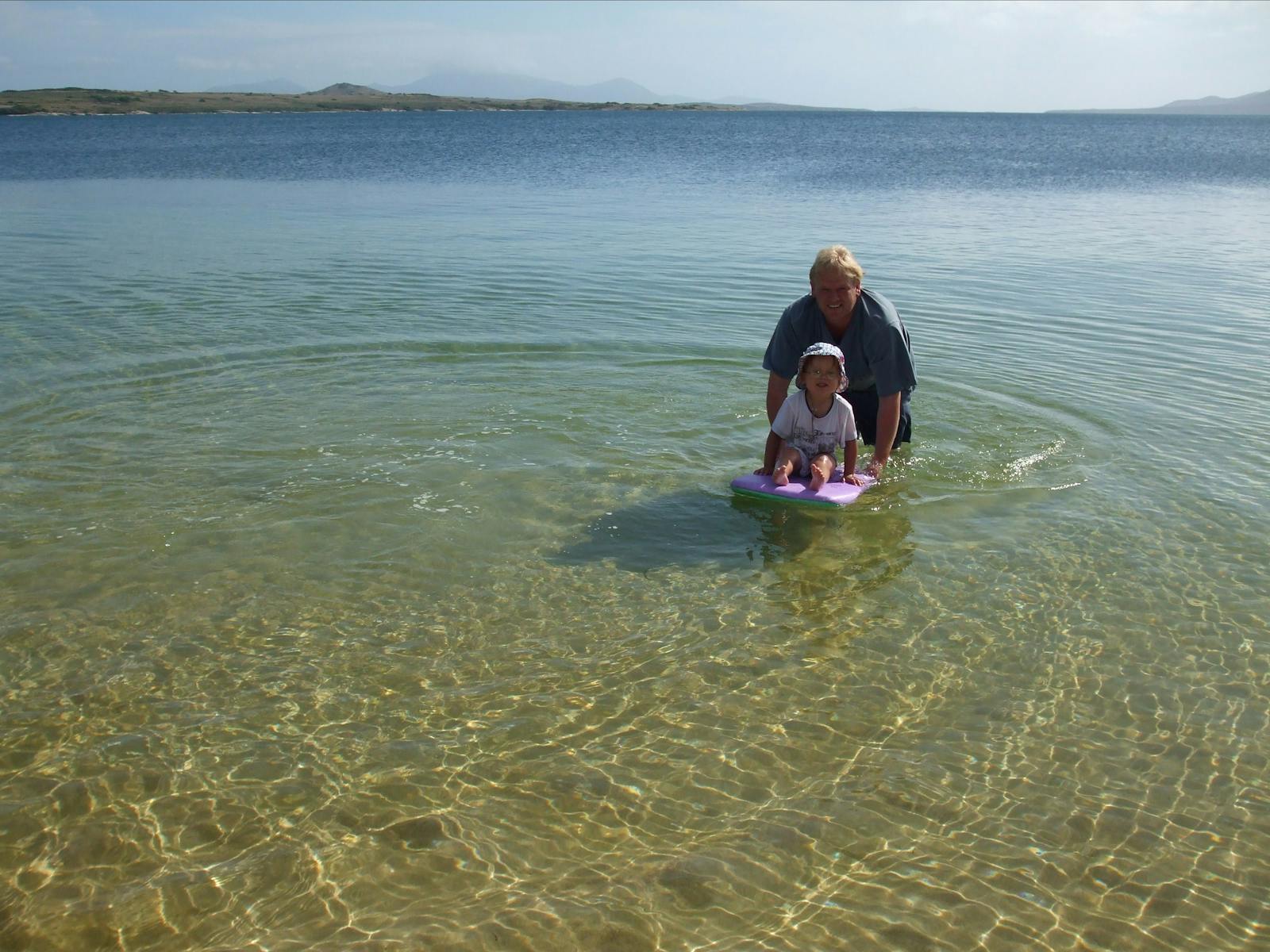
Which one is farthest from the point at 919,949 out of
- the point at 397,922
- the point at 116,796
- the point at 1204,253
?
the point at 1204,253

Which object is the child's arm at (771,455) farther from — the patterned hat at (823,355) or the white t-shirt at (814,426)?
the patterned hat at (823,355)

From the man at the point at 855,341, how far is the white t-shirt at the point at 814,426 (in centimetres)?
23

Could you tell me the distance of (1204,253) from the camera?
21234 millimetres

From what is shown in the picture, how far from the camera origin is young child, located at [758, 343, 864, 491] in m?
7.68

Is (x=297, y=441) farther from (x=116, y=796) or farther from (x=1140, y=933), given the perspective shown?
(x=1140, y=933)

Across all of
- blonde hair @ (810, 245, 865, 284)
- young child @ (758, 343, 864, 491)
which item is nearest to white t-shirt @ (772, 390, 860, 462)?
young child @ (758, 343, 864, 491)

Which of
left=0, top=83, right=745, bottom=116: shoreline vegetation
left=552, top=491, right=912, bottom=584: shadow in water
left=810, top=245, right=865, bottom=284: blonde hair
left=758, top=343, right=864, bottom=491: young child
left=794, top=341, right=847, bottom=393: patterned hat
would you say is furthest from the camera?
left=0, top=83, right=745, bottom=116: shoreline vegetation

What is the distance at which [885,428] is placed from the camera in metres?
7.98

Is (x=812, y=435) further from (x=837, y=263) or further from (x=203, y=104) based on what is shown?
(x=203, y=104)

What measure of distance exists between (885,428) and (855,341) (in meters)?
0.69

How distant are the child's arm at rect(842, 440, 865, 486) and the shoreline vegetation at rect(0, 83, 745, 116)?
120m

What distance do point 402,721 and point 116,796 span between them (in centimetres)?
126

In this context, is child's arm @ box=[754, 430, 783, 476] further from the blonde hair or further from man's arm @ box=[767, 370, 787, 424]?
the blonde hair

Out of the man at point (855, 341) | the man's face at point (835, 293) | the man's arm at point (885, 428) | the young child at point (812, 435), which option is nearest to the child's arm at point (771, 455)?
the young child at point (812, 435)
